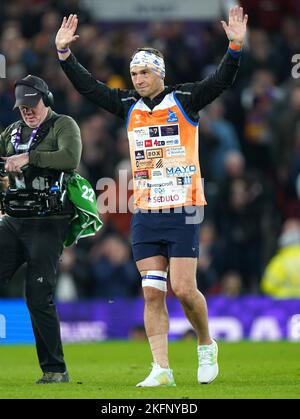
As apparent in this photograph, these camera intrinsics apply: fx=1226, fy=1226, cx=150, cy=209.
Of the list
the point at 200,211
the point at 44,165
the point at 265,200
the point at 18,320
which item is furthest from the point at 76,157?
the point at 265,200

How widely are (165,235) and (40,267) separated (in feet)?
3.58

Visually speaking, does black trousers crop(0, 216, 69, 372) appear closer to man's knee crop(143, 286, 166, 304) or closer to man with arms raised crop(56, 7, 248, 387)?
man with arms raised crop(56, 7, 248, 387)

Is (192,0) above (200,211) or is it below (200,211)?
above

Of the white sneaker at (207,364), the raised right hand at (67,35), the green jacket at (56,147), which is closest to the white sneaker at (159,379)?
the white sneaker at (207,364)

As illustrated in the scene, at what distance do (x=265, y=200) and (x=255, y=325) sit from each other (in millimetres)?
2243

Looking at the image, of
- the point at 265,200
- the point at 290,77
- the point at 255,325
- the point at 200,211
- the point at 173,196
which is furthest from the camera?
the point at 290,77

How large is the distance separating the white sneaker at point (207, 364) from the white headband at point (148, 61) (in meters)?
2.29

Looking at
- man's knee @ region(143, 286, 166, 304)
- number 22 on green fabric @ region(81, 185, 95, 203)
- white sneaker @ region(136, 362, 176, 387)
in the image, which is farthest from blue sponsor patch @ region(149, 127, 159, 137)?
white sneaker @ region(136, 362, 176, 387)

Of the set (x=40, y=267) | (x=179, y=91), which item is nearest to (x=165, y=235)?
(x=40, y=267)

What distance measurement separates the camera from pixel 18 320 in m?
16.9

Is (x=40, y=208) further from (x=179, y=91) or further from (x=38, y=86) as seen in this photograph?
(x=179, y=91)

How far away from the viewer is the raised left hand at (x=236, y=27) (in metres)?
9.80

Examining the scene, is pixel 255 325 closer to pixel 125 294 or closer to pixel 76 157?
pixel 125 294

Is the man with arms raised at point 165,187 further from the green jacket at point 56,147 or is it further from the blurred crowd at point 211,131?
the blurred crowd at point 211,131
